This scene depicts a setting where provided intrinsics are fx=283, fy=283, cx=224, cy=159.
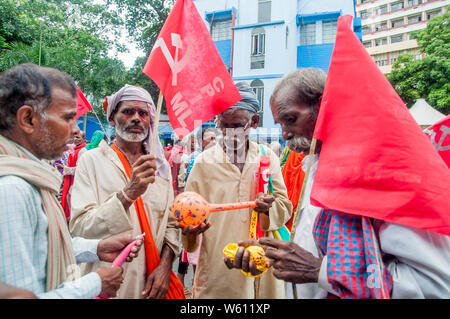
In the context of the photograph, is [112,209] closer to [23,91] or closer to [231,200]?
[23,91]

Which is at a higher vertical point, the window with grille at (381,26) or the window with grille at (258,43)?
the window with grille at (381,26)

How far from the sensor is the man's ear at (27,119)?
51.2 inches

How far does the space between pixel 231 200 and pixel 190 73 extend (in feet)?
3.66

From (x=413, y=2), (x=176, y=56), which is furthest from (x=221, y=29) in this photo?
(x=413, y=2)

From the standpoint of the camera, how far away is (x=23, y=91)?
4.31 ft

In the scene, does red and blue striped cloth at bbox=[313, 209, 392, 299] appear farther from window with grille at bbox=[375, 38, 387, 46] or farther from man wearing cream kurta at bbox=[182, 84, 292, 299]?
window with grille at bbox=[375, 38, 387, 46]

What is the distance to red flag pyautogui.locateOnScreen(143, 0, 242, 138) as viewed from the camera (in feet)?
6.86

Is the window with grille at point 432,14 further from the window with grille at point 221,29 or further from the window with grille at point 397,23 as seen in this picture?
the window with grille at point 221,29

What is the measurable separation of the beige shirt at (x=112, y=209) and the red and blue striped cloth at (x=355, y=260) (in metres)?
1.32

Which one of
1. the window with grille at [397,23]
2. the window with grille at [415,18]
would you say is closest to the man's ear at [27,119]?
the window with grille at [415,18]

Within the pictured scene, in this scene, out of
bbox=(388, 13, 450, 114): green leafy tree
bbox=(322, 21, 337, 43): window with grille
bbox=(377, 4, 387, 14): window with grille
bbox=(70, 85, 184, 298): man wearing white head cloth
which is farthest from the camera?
bbox=(377, 4, 387, 14): window with grille

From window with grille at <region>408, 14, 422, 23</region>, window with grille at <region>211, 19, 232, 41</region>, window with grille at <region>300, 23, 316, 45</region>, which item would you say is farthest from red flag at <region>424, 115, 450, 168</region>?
window with grille at <region>408, 14, 422, 23</region>

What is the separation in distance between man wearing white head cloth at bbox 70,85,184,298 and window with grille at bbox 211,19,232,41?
66.6ft

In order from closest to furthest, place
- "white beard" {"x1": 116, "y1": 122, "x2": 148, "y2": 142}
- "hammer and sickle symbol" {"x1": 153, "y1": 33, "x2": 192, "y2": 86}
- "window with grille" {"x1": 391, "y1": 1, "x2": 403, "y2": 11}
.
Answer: "hammer and sickle symbol" {"x1": 153, "y1": 33, "x2": 192, "y2": 86}, "white beard" {"x1": 116, "y1": 122, "x2": 148, "y2": 142}, "window with grille" {"x1": 391, "y1": 1, "x2": 403, "y2": 11}
